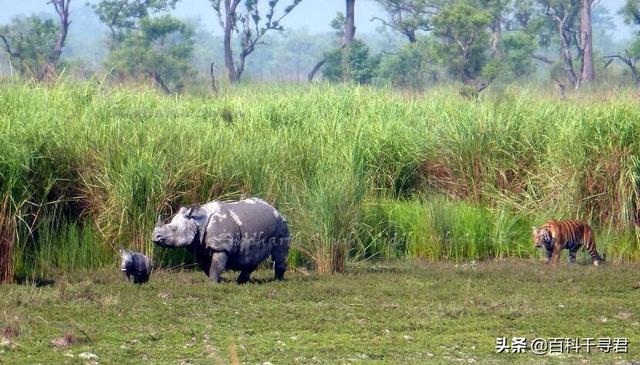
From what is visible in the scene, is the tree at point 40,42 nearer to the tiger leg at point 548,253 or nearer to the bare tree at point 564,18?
the bare tree at point 564,18

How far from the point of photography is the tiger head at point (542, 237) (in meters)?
10.4

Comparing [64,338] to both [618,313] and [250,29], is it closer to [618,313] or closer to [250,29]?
[618,313]

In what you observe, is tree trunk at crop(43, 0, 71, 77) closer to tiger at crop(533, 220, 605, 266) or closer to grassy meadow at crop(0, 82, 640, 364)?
grassy meadow at crop(0, 82, 640, 364)

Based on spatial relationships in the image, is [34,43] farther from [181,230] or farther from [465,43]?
[181,230]

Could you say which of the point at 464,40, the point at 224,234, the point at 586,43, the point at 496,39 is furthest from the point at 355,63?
the point at 224,234

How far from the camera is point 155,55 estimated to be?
1053 inches

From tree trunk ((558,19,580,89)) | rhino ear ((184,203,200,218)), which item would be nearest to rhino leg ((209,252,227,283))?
rhino ear ((184,203,200,218))

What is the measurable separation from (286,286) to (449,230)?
7.92ft

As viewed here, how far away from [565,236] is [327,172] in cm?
218

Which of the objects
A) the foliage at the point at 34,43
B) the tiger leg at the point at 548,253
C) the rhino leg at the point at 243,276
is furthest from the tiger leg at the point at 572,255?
the foliage at the point at 34,43

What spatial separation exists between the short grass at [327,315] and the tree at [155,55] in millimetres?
15800

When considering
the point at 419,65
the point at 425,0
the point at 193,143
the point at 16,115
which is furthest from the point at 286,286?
the point at 425,0

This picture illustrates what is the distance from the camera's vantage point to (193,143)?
10844 millimetres

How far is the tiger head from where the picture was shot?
1037 cm
